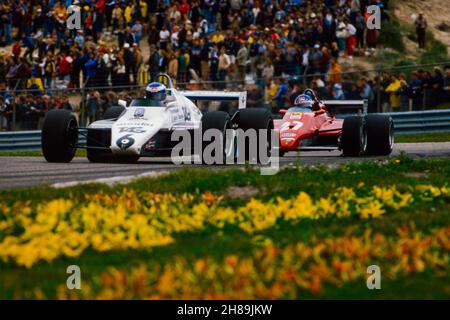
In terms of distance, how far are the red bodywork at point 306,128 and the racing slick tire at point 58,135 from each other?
3862 millimetres

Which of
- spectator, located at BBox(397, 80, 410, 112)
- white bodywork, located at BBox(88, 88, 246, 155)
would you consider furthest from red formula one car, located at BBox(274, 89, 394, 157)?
spectator, located at BBox(397, 80, 410, 112)

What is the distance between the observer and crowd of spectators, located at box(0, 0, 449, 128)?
86.6 ft

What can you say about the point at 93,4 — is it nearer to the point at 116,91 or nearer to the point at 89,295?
the point at 116,91

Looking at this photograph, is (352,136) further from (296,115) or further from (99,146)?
(99,146)

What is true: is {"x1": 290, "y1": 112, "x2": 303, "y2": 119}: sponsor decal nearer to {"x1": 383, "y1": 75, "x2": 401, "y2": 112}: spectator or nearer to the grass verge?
{"x1": 383, "y1": 75, "x2": 401, "y2": 112}: spectator

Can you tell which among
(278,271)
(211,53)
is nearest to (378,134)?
(211,53)

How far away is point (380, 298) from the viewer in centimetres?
702

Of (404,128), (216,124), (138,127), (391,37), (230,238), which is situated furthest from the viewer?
(391,37)

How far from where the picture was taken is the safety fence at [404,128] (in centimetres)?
2670

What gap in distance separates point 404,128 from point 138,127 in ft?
35.9

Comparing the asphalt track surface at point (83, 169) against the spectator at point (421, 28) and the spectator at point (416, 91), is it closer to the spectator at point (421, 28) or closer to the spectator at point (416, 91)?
the spectator at point (416, 91)

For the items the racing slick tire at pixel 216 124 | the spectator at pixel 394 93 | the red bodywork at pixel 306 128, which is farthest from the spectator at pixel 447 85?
the racing slick tire at pixel 216 124

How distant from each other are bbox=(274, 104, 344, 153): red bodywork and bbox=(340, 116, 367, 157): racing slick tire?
1087mm

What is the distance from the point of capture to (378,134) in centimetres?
Result: 1981
